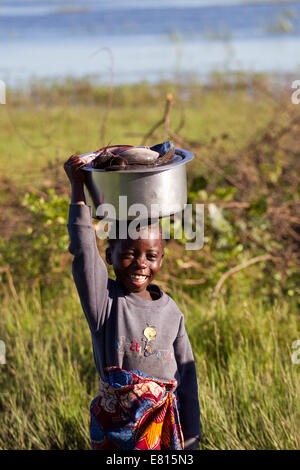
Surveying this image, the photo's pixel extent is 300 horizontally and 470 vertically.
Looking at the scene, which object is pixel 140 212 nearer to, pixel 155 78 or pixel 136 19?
pixel 155 78

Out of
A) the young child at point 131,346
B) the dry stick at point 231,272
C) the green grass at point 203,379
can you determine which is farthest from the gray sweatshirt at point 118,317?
the dry stick at point 231,272

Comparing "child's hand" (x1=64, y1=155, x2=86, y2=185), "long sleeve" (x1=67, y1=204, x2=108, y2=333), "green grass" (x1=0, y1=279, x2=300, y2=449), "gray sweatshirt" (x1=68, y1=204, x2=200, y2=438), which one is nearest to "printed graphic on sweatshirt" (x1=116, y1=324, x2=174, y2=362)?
"gray sweatshirt" (x1=68, y1=204, x2=200, y2=438)

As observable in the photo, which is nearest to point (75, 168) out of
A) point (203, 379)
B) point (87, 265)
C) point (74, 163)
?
point (74, 163)

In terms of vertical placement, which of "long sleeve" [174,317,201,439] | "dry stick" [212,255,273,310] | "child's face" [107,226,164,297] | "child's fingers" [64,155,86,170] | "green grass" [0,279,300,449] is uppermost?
"child's fingers" [64,155,86,170]

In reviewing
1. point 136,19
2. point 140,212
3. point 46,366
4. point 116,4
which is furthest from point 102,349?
point 116,4

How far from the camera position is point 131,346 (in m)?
2.14

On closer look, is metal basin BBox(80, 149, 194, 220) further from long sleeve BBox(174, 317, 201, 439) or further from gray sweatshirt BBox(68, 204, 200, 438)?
long sleeve BBox(174, 317, 201, 439)

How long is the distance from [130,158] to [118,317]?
0.55 metres

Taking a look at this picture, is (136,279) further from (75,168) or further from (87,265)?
(75,168)

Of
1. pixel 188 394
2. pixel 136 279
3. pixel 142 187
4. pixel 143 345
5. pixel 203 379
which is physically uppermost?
pixel 142 187

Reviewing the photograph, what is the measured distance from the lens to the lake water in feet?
45.7

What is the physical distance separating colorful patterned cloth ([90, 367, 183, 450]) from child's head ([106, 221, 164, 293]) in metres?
0.31

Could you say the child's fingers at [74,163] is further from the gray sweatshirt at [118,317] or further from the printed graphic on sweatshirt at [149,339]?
the printed graphic on sweatshirt at [149,339]

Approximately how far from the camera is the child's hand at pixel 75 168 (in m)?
2.02
